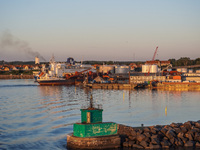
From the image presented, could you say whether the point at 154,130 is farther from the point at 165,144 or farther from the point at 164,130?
the point at 165,144

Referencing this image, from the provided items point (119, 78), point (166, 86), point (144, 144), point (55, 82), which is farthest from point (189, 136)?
point (119, 78)

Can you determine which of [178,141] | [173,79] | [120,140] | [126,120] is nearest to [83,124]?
[120,140]

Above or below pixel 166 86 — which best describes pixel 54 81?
above

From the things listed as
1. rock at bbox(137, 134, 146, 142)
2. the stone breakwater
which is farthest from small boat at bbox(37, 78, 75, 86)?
rock at bbox(137, 134, 146, 142)

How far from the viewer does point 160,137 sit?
61.9ft

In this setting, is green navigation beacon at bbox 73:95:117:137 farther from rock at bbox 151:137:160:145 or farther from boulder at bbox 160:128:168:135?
boulder at bbox 160:128:168:135

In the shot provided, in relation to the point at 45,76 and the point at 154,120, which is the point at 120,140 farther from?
the point at 45,76

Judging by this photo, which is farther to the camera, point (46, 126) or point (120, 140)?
point (46, 126)

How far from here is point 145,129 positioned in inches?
750

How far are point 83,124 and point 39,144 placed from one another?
4222 millimetres

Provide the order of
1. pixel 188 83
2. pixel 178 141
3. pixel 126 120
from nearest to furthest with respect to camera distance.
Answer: pixel 178 141, pixel 126 120, pixel 188 83

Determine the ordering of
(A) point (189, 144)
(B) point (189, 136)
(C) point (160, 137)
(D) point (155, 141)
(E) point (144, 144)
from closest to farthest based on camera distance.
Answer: (E) point (144, 144), (D) point (155, 141), (A) point (189, 144), (C) point (160, 137), (B) point (189, 136)

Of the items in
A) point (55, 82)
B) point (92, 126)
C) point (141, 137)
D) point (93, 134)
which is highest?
point (92, 126)

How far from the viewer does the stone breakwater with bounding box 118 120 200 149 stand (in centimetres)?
1806
